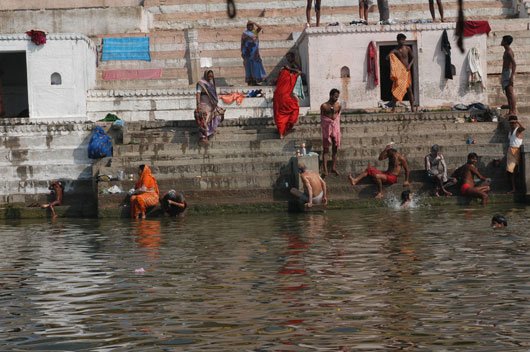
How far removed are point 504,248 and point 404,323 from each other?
3.26 metres

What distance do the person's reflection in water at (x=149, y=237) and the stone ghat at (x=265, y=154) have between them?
3.79 feet

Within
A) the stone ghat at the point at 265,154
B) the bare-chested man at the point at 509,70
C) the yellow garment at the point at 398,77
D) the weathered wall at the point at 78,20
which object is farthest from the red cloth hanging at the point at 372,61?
the weathered wall at the point at 78,20

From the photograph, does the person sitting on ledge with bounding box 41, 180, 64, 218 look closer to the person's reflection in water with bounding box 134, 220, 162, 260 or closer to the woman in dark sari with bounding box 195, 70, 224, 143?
the person's reflection in water with bounding box 134, 220, 162, 260

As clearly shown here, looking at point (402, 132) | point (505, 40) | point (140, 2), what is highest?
point (140, 2)

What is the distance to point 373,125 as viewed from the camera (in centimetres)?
1489

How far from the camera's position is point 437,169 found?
1298 cm

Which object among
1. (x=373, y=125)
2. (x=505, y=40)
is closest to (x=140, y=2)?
(x=373, y=125)

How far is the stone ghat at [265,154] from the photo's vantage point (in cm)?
1286

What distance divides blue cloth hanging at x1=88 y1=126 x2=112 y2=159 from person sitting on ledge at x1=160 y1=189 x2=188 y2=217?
2.44 m

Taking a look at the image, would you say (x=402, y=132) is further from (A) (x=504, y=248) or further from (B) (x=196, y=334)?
(B) (x=196, y=334)

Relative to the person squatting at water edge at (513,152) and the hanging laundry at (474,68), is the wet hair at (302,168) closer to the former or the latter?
the person squatting at water edge at (513,152)

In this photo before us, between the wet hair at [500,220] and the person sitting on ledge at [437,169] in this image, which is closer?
the wet hair at [500,220]

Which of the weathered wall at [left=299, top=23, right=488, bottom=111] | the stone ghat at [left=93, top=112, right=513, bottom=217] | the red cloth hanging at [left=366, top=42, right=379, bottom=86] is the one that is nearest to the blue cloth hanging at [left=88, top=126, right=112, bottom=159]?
the stone ghat at [left=93, top=112, right=513, bottom=217]

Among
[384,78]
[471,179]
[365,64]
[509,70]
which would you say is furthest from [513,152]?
[384,78]
